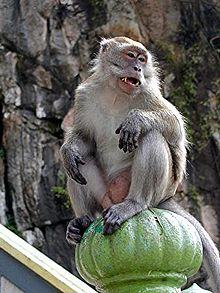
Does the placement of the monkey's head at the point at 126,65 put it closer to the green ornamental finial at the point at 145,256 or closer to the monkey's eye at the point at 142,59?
the monkey's eye at the point at 142,59

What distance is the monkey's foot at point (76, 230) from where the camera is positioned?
3244 millimetres

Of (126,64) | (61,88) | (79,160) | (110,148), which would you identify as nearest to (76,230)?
(79,160)

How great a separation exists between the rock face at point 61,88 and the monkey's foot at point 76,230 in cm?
952

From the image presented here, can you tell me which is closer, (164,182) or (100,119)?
(164,182)

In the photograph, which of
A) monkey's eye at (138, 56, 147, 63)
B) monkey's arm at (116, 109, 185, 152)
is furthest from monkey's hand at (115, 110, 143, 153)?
monkey's eye at (138, 56, 147, 63)

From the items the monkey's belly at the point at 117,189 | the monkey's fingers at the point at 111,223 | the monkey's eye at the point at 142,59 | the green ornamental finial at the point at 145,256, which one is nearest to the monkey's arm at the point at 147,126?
the monkey's belly at the point at 117,189

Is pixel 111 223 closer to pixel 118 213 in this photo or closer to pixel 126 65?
pixel 118 213

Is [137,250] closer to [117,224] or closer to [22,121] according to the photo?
[117,224]

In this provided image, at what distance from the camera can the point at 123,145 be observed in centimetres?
328

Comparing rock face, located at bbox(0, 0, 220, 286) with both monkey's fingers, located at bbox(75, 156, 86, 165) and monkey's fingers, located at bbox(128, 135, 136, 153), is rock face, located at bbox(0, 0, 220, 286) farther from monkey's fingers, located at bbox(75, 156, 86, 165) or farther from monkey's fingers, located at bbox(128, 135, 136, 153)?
monkey's fingers, located at bbox(128, 135, 136, 153)

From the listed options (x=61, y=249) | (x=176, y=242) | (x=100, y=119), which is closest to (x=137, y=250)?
(x=176, y=242)

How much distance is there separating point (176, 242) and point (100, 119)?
145cm

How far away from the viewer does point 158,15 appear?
1360 cm

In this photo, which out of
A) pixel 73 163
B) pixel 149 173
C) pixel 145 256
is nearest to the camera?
pixel 145 256
